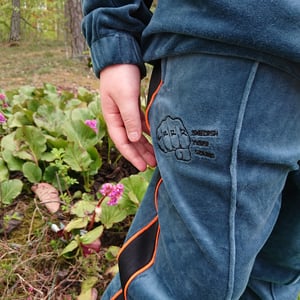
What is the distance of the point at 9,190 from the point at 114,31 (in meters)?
1.02

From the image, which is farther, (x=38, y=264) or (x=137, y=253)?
(x=38, y=264)

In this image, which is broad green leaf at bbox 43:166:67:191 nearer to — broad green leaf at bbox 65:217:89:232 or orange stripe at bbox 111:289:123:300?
broad green leaf at bbox 65:217:89:232

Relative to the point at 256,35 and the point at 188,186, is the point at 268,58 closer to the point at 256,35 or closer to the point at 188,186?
the point at 256,35

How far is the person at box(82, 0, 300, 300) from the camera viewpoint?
1.83ft

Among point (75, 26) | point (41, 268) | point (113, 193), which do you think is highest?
point (113, 193)

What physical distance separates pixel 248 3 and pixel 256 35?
47mm

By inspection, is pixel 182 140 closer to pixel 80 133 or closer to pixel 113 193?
pixel 113 193

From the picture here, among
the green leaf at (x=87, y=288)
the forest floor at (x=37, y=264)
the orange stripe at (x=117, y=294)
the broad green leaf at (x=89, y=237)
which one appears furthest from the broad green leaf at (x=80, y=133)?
the orange stripe at (x=117, y=294)

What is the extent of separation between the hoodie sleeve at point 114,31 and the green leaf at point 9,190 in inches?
36.6

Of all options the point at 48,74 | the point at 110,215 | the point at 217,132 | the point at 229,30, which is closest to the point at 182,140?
the point at 217,132

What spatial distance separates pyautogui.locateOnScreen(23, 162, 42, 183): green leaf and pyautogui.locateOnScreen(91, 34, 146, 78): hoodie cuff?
1037 mm

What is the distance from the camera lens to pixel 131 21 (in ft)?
2.59

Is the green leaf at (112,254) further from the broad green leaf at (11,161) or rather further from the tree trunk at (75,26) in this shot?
the tree trunk at (75,26)

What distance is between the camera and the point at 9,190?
1586 millimetres
